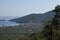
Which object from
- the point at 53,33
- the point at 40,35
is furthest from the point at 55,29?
the point at 40,35

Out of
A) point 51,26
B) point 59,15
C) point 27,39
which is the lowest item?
point 27,39

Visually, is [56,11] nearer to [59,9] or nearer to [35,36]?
[59,9]

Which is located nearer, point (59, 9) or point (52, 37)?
point (52, 37)

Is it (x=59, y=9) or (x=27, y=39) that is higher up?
(x=59, y=9)

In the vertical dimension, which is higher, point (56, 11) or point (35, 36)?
point (56, 11)

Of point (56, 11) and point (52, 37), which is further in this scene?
point (56, 11)

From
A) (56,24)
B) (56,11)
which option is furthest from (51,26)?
(56,11)

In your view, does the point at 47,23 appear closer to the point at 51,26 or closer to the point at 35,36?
the point at 51,26

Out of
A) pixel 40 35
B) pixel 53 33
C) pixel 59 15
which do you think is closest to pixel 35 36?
pixel 40 35

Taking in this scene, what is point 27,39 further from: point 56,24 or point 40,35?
point 56,24
